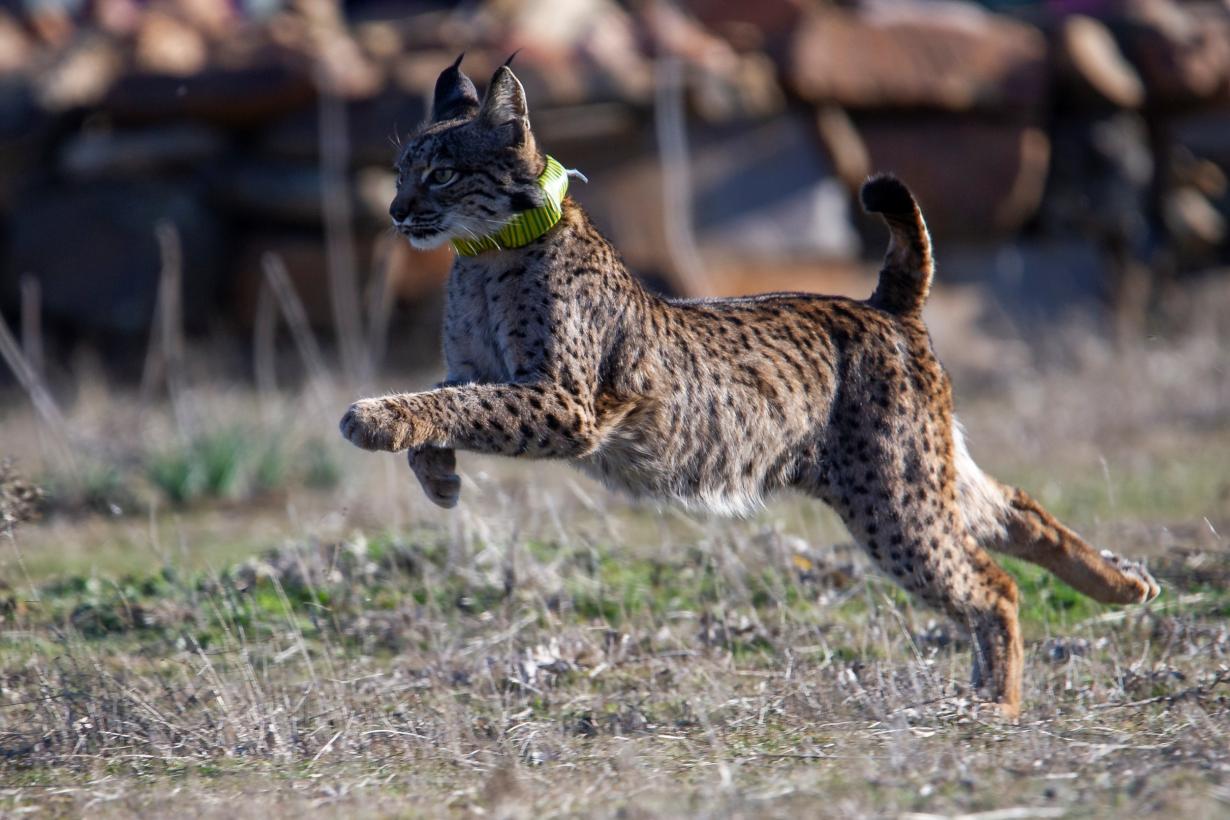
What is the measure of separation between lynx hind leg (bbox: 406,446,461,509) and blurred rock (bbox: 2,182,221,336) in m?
8.95

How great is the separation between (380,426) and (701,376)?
1.40 metres

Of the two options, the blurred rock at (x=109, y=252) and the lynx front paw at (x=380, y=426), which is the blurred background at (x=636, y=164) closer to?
the blurred rock at (x=109, y=252)

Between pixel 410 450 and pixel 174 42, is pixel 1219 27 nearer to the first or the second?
pixel 174 42

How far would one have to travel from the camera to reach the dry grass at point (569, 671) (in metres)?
4.42

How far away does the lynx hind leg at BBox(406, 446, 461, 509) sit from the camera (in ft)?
17.3

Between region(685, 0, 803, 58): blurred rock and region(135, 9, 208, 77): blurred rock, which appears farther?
region(685, 0, 803, 58): blurred rock

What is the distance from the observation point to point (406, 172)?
5.68m

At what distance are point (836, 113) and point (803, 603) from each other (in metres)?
8.70

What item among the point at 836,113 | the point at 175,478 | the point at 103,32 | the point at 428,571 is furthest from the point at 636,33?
the point at 428,571

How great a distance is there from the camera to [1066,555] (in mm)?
6039

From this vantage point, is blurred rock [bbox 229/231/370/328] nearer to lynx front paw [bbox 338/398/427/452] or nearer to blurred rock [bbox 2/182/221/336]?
blurred rock [bbox 2/182/221/336]

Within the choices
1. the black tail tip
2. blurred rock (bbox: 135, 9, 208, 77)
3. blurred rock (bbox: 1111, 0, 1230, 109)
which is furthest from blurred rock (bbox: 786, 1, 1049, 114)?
the black tail tip

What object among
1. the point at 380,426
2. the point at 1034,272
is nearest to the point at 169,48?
the point at 1034,272

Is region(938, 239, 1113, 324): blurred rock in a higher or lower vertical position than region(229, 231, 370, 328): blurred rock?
lower
